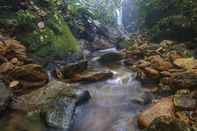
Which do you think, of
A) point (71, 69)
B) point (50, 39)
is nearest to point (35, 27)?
point (50, 39)

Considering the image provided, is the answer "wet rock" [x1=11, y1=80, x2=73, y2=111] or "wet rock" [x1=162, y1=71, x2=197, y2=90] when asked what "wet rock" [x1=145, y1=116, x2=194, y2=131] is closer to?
"wet rock" [x1=162, y1=71, x2=197, y2=90]

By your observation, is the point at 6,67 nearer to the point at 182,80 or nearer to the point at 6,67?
the point at 6,67

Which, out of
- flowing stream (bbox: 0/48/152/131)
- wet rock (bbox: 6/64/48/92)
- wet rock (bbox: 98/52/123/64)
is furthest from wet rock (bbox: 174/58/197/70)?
wet rock (bbox: 6/64/48/92)

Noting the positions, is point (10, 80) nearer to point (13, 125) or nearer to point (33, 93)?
point (33, 93)

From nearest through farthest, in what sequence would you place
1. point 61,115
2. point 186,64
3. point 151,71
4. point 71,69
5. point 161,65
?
1. point 61,115
2. point 186,64
3. point 151,71
4. point 161,65
5. point 71,69

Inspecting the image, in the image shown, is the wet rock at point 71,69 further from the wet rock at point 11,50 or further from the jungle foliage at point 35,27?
the jungle foliage at point 35,27

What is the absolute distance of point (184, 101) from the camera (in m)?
4.99

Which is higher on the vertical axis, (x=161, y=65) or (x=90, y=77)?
(x=161, y=65)

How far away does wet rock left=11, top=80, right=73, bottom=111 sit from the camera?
5246 mm

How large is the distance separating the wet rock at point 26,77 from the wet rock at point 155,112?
9.10ft

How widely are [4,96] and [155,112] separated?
9.93 ft

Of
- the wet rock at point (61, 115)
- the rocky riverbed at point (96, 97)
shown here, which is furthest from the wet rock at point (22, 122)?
the wet rock at point (61, 115)

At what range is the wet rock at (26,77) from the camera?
5.97 m

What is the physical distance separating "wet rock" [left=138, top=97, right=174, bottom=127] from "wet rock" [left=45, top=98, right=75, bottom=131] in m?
1.37
